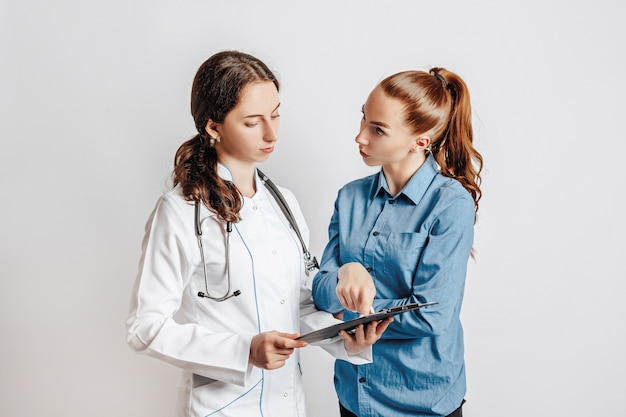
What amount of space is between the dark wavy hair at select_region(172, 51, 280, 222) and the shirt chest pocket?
0.43m

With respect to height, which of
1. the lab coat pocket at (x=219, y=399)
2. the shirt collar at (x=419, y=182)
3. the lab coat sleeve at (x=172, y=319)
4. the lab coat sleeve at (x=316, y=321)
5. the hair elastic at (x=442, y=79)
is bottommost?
the lab coat pocket at (x=219, y=399)

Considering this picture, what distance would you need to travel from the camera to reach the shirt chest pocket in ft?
6.04

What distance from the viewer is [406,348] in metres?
1.89

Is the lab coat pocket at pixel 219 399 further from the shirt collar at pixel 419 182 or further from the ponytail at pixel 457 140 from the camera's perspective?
the ponytail at pixel 457 140

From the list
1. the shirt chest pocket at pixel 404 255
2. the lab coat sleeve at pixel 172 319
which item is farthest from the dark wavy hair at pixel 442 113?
the lab coat sleeve at pixel 172 319

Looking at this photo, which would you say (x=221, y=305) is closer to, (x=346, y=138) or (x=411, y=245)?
(x=411, y=245)

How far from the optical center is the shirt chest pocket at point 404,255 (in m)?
1.84

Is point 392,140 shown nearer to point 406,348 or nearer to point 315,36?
point 406,348

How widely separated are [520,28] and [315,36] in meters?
0.79

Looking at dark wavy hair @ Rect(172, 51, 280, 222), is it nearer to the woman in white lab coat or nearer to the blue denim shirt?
the woman in white lab coat

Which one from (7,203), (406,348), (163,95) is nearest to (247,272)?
(406,348)

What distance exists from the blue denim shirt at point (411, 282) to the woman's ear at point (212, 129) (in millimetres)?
456

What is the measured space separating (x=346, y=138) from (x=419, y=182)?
77 cm

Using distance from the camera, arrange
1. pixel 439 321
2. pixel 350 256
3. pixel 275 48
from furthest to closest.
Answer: pixel 275 48
pixel 350 256
pixel 439 321
